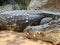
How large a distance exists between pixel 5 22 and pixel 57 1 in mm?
1135

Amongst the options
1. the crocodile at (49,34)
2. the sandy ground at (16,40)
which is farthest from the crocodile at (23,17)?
the crocodile at (49,34)

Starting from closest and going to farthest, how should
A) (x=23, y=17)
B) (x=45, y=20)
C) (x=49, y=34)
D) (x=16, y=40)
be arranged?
(x=49, y=34)
(x=16, y=40)
(x=45, y=20)
(x=23, y=17)

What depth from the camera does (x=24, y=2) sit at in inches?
159

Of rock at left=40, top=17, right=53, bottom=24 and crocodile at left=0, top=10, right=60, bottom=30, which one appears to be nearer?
rock at left=40, top=17, right=53, bottom=24

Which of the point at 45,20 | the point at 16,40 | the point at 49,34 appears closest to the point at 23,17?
the point at 45,20

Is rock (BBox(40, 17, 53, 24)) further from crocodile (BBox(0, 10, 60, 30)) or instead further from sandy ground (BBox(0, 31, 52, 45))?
sandy ground (BBox(0, 31, 52, 45))

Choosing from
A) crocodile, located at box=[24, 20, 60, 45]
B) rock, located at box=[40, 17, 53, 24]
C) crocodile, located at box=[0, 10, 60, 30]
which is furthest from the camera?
crocodile, located at box=[0, 10, 60, 30]

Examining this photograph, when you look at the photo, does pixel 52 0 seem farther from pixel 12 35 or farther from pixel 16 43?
pixel 16 43

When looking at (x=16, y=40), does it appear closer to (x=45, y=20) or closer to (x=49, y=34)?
(x=49, y=34)

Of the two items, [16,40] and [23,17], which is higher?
[23,17]

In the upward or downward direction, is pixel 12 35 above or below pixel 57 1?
below

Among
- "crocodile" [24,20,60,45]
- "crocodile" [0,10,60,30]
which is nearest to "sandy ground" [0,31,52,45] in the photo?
"crocodile" [24,20,60,45]

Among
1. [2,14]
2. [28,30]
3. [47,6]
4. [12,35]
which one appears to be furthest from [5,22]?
[47,6]

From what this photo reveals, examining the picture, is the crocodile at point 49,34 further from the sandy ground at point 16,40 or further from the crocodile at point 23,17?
the crocodile at point 23,17
